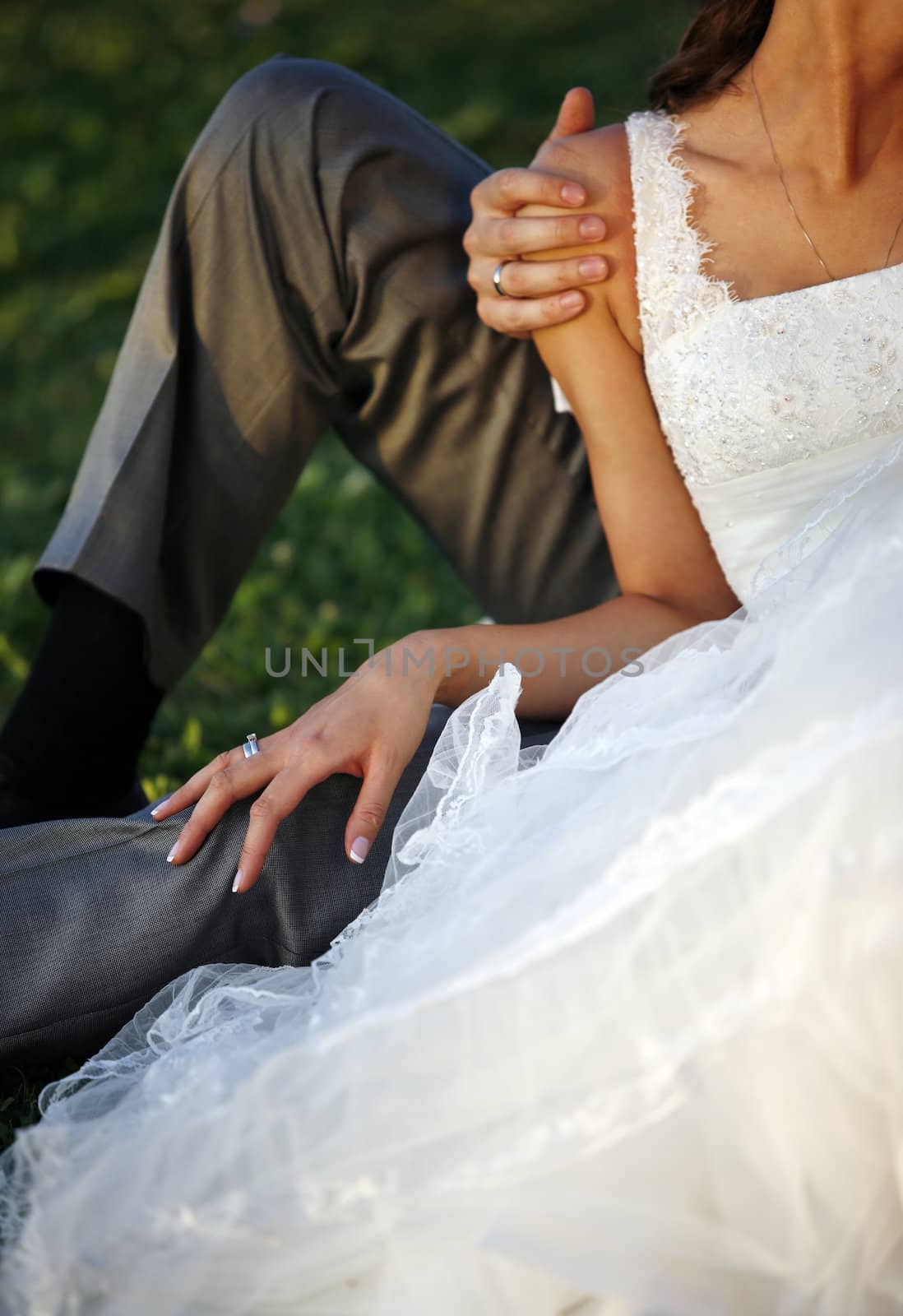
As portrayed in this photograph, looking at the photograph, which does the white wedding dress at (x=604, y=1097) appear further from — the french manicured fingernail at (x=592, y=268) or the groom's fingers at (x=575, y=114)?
the groom's fingers at (x=575, y=114)

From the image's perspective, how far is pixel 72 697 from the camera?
1.82 metres

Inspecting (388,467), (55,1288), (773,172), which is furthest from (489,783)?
(773,172)

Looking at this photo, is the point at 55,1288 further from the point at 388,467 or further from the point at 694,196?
the point at 694,196

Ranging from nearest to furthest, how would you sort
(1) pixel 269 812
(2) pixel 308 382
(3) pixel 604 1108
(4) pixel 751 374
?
1. (3) pixel 604 1108
2. (1) pixel 269 812
3. (4) pixel 751 374
4. (2) pixel 308 382

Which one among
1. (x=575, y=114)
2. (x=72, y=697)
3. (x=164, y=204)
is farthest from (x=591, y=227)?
(x=164, y=204)

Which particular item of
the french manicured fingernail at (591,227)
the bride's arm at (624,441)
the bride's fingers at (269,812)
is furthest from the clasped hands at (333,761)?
the french manicured fingernail at (591,227)

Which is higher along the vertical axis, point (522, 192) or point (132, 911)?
point (522, 192)

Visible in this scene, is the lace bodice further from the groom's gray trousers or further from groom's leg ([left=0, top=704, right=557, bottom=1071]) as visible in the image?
groom's leg ([left=0, top=704, right=557, bottom=1071])

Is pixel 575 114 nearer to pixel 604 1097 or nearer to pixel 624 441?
pixel 624 441

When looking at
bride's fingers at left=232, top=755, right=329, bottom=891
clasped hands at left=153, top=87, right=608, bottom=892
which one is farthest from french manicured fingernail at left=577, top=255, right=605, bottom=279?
bride's fingers at left=232, top=755, right=329, bottom=891

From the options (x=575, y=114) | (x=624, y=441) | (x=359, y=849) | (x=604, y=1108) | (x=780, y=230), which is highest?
(x=575, y=114)

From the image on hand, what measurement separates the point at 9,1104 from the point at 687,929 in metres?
0.86

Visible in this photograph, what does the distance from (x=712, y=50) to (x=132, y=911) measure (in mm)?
1414

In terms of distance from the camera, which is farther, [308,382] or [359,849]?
[308,382]
